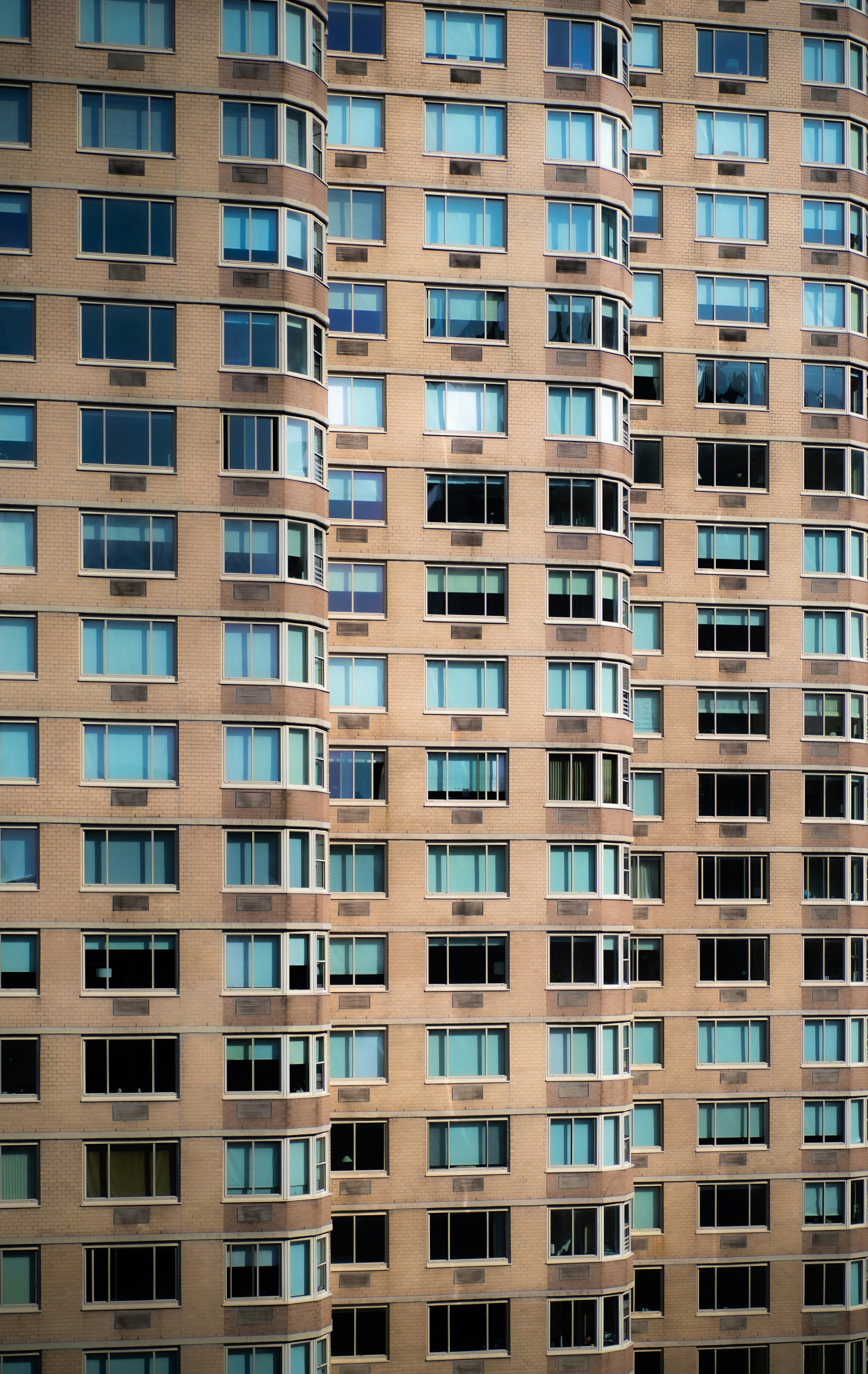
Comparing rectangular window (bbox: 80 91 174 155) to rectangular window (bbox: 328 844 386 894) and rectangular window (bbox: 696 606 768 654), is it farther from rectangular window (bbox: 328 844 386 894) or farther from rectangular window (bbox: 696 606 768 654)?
rectangular window (bbox: 696 606 768 654)

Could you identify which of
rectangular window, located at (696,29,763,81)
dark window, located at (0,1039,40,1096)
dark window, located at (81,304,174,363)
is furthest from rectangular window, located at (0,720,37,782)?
rectangular window, located at (696,29,763,81)

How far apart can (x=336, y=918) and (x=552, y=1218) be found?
9129 millimetres

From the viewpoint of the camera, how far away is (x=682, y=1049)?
46.2 m

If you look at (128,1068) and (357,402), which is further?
(357,402)

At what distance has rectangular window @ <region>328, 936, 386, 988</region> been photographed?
42969 mm

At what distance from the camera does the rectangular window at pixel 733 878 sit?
47031 millimetres

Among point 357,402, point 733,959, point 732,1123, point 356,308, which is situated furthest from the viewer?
point 733,959

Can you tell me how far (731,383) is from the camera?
48031mm

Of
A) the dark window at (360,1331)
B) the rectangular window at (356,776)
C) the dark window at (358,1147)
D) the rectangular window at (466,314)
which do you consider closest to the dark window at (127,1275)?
the dark window at (358,1147)

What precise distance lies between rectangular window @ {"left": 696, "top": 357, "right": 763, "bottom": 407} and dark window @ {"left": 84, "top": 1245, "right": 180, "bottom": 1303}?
2622 cm

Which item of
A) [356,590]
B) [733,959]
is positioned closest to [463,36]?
[356,590]

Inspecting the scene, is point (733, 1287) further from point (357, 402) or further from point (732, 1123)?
point (357, 402)

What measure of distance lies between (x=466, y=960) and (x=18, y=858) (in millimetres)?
11443

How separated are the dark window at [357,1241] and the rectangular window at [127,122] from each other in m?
26.0
